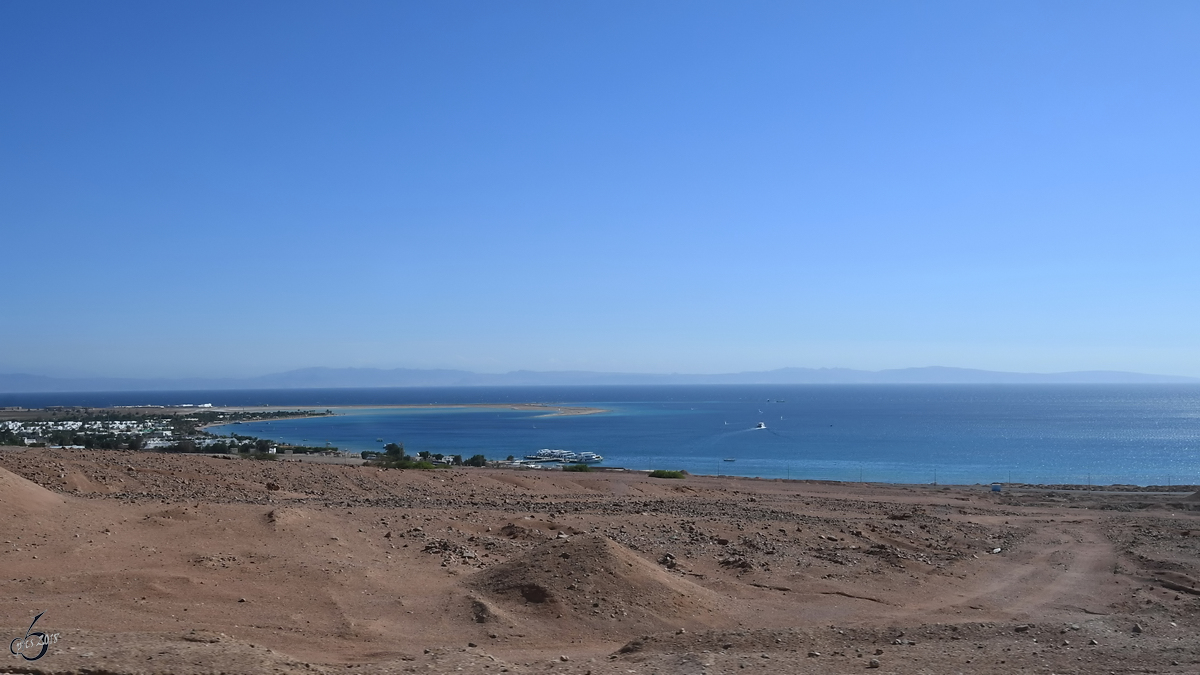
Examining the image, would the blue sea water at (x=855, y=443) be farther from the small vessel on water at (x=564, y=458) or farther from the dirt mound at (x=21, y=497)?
the dirt mound at (x=21, y=497)

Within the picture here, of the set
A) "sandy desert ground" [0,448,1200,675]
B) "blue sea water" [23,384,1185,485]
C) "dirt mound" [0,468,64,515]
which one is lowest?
"blue sea water" [23,384,1185,485]

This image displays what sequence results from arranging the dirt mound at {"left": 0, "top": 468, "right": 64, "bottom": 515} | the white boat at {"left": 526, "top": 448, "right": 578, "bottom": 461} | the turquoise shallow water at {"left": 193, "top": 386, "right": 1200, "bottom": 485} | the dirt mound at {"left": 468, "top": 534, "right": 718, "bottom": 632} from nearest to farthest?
the dirt mound at {"left": 468, "top": 534, "right": 718, "bottom": 632}, the dirt mound at {"left": 0, "top": 468, "right": 64, "bottom": 515}, the turquoise shallow water at {"left": 193, "top": 386, "right": 1200, "bottom": 485}, the white boat at {"left": 526, "top": 448, "right": 578, "bottom": 461}

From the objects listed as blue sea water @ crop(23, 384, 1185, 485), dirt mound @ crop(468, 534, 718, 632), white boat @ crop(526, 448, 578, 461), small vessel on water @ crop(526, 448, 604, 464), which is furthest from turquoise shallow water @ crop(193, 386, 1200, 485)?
dirt mound @ crop(468, 534, 718, 632)

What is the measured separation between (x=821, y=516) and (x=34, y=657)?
2267 centimetres

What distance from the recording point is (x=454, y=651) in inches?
429

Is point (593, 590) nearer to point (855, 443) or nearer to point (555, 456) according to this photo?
point (555, 456)

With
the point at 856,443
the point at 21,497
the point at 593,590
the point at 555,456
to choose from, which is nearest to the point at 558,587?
the point at 593,590

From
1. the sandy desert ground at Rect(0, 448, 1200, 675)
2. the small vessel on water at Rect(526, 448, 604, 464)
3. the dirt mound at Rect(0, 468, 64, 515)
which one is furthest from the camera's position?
the small vessel on water at Rect(526, 448, 604, 464)

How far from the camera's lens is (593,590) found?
45.4ft

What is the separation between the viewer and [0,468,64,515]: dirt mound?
17.7 m

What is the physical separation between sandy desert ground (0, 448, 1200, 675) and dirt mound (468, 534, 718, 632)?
1.7 inches

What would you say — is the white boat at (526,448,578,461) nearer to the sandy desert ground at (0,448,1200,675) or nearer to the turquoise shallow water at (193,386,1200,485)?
the turquoise shallow water at (193,386,1200,485)

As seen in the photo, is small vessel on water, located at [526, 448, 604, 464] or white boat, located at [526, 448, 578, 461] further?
white boat, located at [526, 448, 578, 461]

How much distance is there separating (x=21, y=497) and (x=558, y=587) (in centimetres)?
1341
